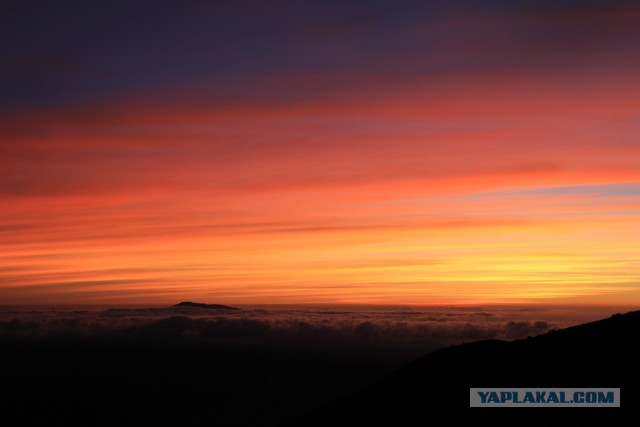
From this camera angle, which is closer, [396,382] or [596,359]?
[596,359]

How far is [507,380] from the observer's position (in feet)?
298

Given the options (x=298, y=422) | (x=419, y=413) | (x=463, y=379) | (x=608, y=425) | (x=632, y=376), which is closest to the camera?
(x=608, y=425)

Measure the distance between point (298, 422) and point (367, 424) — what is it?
17.8 m

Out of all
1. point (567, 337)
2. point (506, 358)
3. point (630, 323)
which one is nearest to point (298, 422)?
point (506, 358)

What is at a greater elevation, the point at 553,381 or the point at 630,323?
the point at 630,323

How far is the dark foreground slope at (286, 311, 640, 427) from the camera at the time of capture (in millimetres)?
77812

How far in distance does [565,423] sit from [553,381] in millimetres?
10799

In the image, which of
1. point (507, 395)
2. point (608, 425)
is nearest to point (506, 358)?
point (507, 395)

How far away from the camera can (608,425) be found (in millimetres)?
71375

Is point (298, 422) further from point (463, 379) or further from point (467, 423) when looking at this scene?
point (467, 423)

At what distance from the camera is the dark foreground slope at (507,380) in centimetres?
7781

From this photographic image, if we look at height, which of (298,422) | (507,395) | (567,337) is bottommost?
(298,422)

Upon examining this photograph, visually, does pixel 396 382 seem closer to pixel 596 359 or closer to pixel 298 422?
pixel 298 422

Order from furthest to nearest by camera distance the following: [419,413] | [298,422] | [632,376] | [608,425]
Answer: [298,422]
[419,413]
[632,376]
[608,425]
